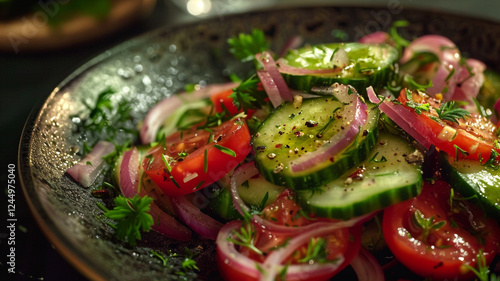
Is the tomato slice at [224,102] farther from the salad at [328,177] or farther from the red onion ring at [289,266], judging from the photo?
the red onion ring at [289,266]

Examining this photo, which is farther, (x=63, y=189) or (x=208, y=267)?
(x=63, y=189)

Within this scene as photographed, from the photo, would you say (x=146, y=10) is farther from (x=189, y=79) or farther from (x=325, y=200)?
(x=325, y=200)

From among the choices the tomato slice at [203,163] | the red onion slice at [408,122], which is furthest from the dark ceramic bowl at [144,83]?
the red onion slice at [408,122]

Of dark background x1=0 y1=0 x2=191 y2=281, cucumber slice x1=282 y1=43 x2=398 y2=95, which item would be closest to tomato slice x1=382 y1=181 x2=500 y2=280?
cucumber slice x1=282 y1=43 x2=398 y2=95

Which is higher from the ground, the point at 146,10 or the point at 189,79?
the point at 146,10

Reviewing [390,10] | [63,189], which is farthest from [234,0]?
[63,189]

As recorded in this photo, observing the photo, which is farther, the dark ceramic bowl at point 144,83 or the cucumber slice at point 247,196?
the cucumber slice at point 247,196

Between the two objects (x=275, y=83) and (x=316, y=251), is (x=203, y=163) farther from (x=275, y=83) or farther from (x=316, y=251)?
(x=316, y=251)
